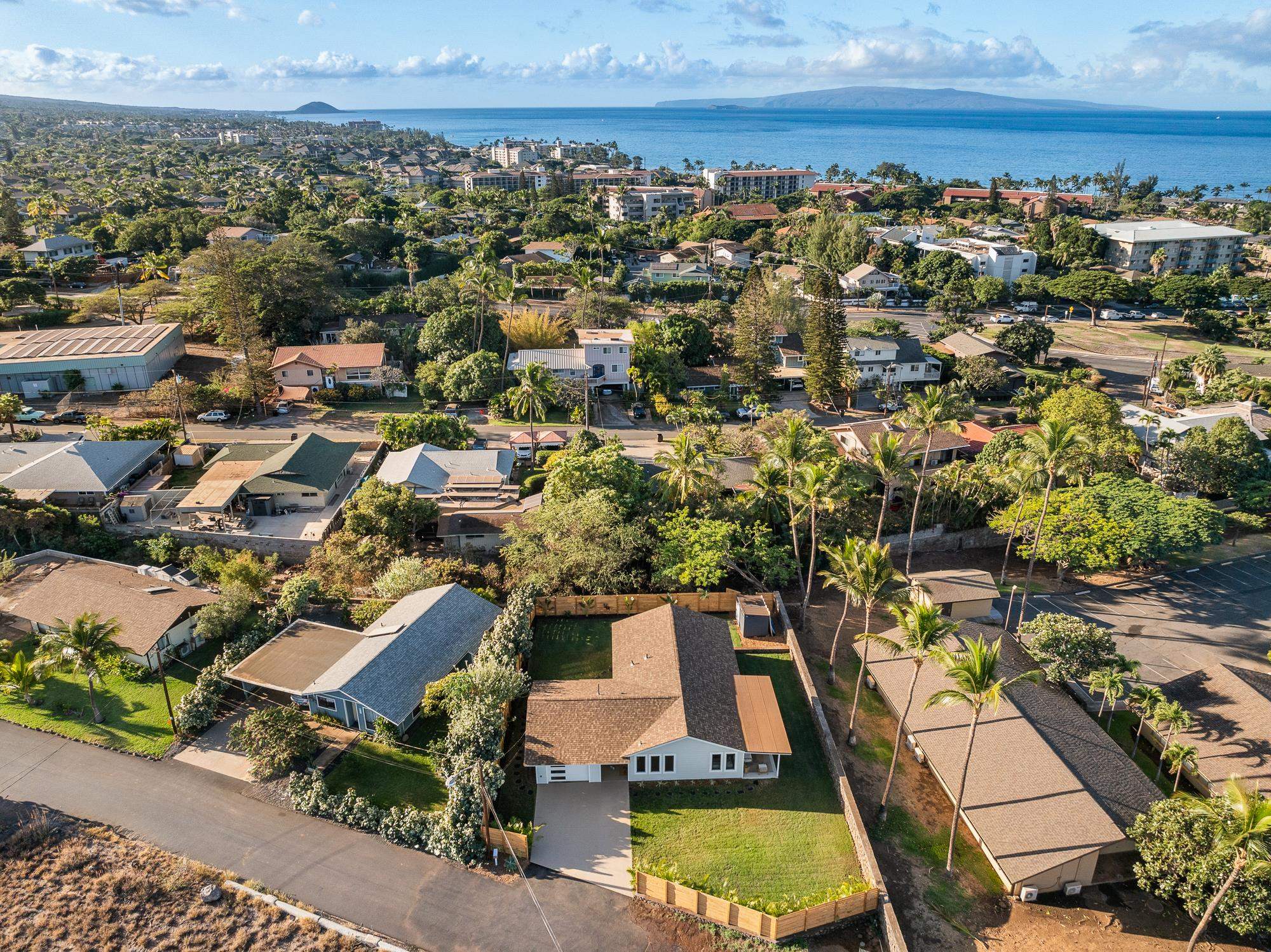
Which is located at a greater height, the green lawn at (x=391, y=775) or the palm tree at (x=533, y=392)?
the palm tree at (x=533, y=392)

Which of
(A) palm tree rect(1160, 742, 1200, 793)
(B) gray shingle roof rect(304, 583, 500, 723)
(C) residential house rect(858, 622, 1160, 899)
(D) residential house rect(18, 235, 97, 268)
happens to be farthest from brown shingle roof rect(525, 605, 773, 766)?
(D) residential house rect(18, 235, 97, 268)

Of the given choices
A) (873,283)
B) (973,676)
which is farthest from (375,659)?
(873,283)

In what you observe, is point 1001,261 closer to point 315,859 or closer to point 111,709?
point 315,859

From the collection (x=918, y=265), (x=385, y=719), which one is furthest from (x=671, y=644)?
(x=918, y=265)

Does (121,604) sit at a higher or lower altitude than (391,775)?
higher

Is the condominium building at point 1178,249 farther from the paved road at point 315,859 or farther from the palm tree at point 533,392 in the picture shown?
the paved road at point 315,859

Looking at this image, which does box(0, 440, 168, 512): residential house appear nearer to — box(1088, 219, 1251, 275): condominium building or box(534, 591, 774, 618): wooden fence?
box(534, 591, 774, 618): wooden fence

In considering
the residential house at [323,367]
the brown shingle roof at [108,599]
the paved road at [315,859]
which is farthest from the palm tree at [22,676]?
the residential house at [323,367]
